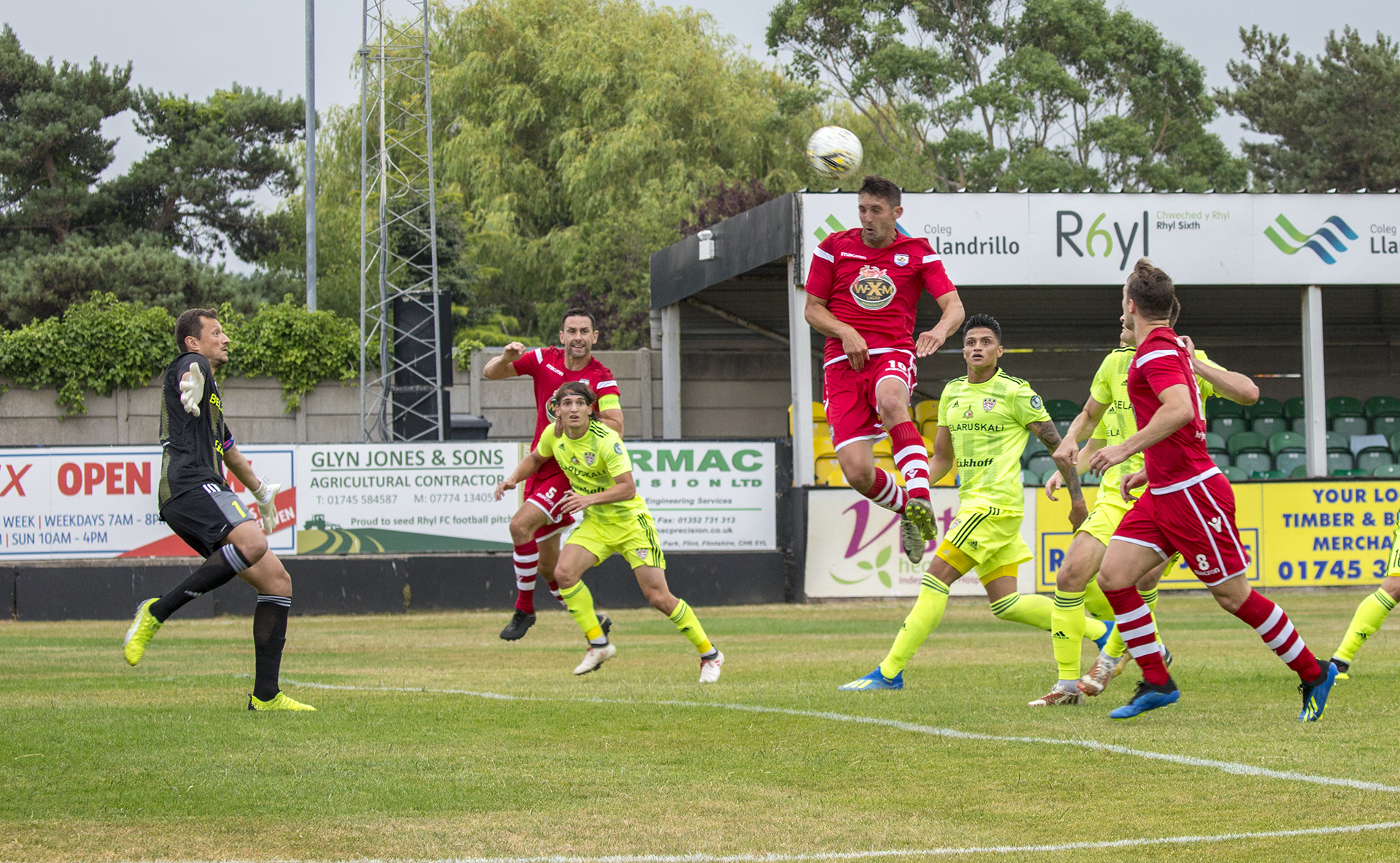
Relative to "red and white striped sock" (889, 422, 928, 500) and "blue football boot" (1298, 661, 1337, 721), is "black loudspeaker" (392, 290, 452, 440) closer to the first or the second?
"red and white striped sock" (889, 422, 928, 500)

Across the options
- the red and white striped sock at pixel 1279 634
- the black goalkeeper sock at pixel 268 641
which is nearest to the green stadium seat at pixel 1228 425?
the red and white striped sock at pixel 1279 634

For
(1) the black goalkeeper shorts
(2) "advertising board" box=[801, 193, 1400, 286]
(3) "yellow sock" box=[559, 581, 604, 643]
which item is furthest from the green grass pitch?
(2) "advertising board" box=[801, 193, 1400, 286]

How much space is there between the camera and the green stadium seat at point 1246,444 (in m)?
25.6

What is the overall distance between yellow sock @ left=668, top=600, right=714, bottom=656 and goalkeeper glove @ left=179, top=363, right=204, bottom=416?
3.25 m

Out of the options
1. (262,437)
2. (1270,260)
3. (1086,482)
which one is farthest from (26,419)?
(1270,260)

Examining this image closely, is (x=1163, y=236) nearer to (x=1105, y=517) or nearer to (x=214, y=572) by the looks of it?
(x=1105, y=517)

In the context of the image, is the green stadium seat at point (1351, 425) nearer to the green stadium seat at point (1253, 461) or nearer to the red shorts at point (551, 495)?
the green stadium seat at point (1253, 461)

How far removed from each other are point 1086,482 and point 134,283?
28807 millimetres

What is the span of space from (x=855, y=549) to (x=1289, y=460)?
417 inches

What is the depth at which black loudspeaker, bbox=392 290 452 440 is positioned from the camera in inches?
991

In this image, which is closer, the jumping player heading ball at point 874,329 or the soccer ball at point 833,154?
the jumping player heading ball at point 874,329

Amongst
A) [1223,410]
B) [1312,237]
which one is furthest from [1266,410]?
[1312,237]

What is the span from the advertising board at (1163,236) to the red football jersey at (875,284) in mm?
10796

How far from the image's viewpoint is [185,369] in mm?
7375
